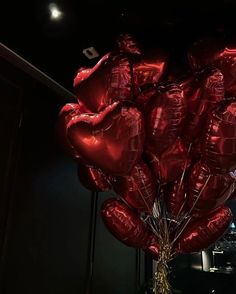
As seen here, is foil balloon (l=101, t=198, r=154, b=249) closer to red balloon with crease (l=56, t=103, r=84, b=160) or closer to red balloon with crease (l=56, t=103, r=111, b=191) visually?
red balloon with crease (l=56, t=103, r=111, b=191)

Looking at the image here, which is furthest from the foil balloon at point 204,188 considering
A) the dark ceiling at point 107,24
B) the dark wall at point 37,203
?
the dark wall at point 37,203

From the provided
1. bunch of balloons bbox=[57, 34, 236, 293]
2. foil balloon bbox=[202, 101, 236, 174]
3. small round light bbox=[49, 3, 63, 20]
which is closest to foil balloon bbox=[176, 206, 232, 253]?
bunch of balloons bbox=[57, 34, 236, 293]

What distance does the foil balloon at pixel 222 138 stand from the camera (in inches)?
32.7

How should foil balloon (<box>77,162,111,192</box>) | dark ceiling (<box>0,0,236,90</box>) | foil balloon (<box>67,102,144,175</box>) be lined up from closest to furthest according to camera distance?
foil balloon (<box>67,102,144,175</box>)
dark ceiling (<box>0,0,236,90</box>)
foil balloon (<box>77,162,111,192</box>)

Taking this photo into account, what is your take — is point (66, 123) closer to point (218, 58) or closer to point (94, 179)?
point (94, 179)

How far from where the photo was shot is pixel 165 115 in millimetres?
850

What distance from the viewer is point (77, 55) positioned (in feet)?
4.49

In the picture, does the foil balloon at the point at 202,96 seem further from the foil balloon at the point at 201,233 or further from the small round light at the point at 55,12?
the small round light at the point at 55,12

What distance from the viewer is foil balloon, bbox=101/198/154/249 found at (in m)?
1.02

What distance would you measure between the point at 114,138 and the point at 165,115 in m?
0.17

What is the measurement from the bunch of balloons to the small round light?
10.6 inches

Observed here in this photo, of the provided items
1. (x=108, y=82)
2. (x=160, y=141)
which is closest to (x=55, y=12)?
(x=108, y=82)

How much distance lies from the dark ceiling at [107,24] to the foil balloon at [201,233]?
64 centimetres

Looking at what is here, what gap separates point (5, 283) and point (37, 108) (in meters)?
0.82
